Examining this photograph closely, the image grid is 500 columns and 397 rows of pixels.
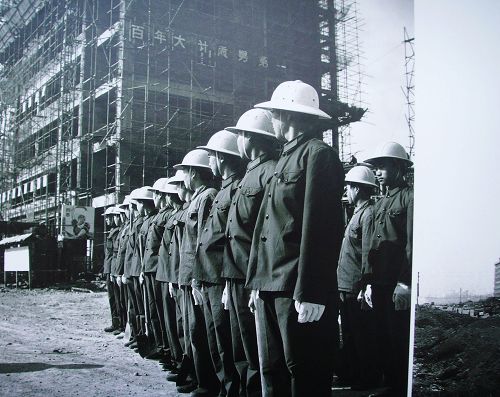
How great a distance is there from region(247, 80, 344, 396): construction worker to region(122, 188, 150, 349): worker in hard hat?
251cm

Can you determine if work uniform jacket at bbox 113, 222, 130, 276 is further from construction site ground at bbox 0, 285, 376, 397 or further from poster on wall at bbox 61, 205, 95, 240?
construction site ground at bbox 0, 285, 376, 397

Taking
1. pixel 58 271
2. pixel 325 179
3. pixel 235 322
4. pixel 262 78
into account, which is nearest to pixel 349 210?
pixel 262 78

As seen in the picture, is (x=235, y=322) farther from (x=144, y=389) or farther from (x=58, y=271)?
(x=58, y=271)

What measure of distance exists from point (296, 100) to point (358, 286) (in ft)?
3.99

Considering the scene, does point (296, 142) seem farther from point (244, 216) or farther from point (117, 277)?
point (117, 277)

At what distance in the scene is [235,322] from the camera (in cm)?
220

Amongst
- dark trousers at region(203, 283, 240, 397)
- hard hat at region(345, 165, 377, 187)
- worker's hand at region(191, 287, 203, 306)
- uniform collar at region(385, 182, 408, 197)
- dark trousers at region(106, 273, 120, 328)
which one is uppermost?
hard hat at region(345, 165, 377, 187)

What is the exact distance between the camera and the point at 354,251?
2.74 metres

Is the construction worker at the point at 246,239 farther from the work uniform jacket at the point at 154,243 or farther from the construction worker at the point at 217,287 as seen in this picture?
the work uniform jacket at the point at 154,243

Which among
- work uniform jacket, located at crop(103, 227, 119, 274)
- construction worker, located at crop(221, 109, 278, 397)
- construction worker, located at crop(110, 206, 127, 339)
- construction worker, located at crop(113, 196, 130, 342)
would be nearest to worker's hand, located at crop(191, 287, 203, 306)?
construction worker, located at crop(221, 109, 278, 397)

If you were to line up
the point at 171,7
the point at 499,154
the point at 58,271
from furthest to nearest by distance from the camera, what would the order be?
the point at 58,271 → the point at 171,7 → the point at 499,154

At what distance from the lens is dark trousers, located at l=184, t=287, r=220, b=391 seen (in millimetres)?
2615

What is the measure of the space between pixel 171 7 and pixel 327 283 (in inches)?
89.7

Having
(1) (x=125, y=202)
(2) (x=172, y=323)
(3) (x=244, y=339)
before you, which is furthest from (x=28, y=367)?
(1) (x=125, y=202)
